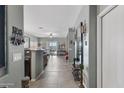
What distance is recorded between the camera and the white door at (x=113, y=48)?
222 centimetres

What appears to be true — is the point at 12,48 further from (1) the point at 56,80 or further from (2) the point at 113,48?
(1) the point at 56,80

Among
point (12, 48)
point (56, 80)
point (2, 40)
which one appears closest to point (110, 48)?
point (12, 48)

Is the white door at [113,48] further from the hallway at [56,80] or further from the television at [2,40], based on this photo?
the hallway at [56,80]

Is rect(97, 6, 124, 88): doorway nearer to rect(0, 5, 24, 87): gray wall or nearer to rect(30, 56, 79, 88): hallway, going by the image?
rect(0, 5, 24, 87): gray wall

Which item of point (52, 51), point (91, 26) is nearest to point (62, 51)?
point (52, 51)

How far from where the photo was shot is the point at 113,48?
2.54 m

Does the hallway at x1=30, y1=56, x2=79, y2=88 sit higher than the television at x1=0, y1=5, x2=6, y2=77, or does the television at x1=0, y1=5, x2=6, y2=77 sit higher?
the television at x1=0, y1=5, x2=6, y2=77

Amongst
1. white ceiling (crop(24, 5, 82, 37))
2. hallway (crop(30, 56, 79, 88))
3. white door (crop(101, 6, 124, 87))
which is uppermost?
white ceiling (crop(24, 5, 82, 37))

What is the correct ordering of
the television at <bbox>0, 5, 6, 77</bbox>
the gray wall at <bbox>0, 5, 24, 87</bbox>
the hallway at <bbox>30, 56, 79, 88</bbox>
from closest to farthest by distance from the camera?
the television at <bbox>0, 5, 6, 77</bbox> → the gray wall at <bbox>0, 5, 24, 87</bbox> → the hallway at <bbox>30, 56, 79, 88</bbox>

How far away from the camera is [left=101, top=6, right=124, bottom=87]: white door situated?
7.28 ft

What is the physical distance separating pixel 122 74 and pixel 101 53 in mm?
1110

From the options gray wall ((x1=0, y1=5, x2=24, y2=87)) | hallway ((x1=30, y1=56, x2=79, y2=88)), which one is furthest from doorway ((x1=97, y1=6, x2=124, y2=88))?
hallway ((x1=30, y1=56, x2=79, y2=88))
